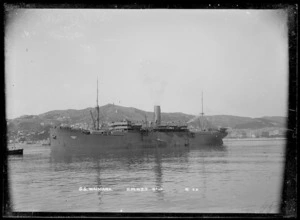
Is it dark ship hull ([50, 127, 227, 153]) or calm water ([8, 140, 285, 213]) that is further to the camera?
dark ship hull ([50, 127, 227, 153])

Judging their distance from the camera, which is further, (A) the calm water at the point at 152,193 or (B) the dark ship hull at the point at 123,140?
(B) the dark ship hull at the point at 123,140

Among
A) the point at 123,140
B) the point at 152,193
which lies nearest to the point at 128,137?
the point at 123,140

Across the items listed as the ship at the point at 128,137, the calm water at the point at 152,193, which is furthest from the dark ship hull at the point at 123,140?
the calm water at the point at 152,193

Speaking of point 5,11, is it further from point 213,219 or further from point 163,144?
point 163,144

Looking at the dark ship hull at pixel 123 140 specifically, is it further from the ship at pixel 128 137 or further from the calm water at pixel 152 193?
the calm water at pixel 152 193

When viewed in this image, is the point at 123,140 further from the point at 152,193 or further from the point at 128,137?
the point at 152,193

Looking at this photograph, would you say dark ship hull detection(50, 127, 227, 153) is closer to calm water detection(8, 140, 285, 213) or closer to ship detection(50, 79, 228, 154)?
ship detection(50, 79, 228, 154)

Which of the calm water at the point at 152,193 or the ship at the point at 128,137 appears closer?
the calm water at the point at 152,193

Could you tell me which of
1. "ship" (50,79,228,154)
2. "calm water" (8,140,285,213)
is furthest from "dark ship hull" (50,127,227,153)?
"calm water" (8,140,285,213)
